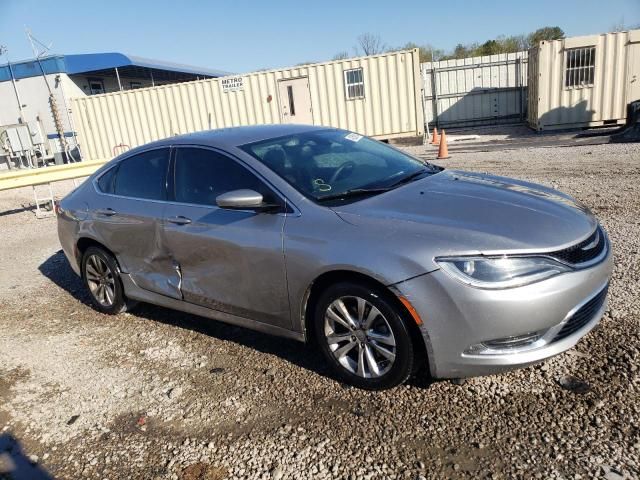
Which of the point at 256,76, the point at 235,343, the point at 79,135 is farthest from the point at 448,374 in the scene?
the point at 79,135

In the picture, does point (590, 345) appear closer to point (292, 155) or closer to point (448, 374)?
point (448, 374)

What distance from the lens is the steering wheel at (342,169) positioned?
343 cm

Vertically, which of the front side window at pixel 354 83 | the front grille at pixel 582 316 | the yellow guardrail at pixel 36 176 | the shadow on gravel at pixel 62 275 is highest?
the front side window at pixel 354 83

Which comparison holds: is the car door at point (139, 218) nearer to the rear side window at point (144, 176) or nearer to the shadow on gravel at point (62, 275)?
the rear side window at point (144, 176)

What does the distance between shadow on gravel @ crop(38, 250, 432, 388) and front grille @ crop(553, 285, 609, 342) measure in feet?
2.73

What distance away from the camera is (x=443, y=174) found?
377cm

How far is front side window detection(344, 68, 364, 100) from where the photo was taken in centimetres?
1650

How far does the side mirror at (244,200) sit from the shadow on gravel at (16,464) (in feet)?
5.94

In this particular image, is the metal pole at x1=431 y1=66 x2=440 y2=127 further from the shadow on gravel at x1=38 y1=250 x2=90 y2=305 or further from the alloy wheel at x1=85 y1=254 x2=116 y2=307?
the alloy wheel at x1=85 y1=254 x2=116 y2=307

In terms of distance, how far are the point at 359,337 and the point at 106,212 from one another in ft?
9.03

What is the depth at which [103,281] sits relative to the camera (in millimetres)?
4676

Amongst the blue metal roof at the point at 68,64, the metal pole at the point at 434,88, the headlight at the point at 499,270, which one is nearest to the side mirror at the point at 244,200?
the headlight at the point at 499,270

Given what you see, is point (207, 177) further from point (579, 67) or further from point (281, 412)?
point (579, 67)

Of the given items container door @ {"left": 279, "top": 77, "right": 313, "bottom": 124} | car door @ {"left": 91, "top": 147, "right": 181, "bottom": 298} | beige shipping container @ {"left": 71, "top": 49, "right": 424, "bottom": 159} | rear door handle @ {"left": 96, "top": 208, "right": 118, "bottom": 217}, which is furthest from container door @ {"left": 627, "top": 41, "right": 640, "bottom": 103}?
rear door handle @ {"left": 96, "top": 208, "right": 118, "bottom": 217}
